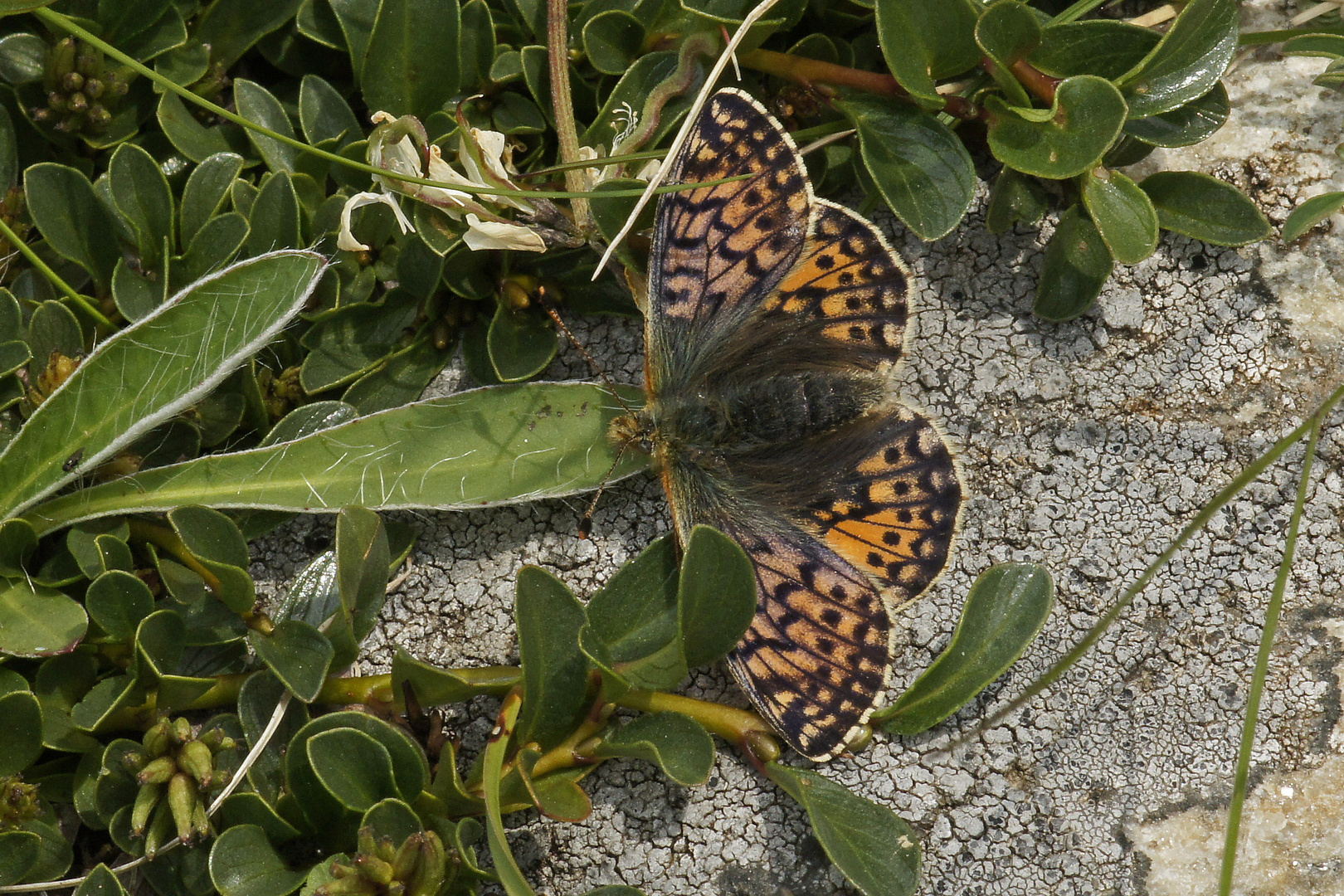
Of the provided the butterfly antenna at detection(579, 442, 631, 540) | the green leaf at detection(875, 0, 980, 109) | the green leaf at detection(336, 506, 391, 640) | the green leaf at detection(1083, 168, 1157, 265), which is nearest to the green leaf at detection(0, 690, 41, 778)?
the green leaf at detection(336, 506, 391, 640)

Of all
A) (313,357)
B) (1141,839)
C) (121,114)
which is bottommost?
(1141,839)

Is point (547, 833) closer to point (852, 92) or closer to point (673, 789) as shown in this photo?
point (673, 789)

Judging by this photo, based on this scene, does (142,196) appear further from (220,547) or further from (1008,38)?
(1008,38)

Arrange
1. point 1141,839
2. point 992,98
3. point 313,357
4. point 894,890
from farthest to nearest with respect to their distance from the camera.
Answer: point 313,357 < point 992,98 < point 1141,839 < point 894,890

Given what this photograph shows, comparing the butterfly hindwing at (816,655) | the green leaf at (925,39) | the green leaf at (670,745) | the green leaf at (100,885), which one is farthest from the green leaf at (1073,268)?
the green leaf at (100,885)

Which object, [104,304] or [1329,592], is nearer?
[1329,592]

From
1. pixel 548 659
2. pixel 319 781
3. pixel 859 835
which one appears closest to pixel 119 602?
pixel 319 781

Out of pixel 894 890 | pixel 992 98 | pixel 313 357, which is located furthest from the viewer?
pixel 313 357

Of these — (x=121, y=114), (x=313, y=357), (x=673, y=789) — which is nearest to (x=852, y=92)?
(x=313, y=357)
